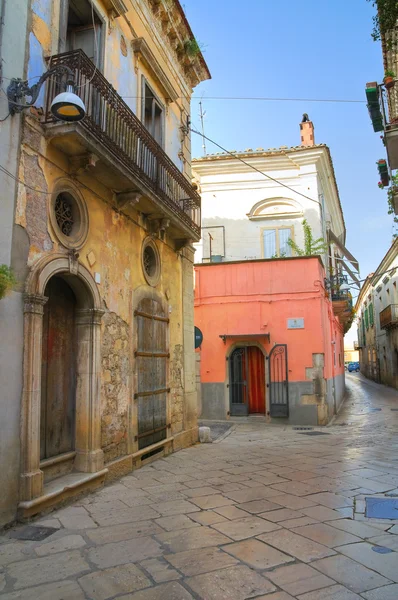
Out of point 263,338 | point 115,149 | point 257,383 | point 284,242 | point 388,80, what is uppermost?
point 388,80

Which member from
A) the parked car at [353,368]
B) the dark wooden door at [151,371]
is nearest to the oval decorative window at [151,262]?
the dark wooden door at [151,371]

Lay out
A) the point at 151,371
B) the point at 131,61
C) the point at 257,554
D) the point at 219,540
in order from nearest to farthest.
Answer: the point at 257,554 < the point at 219,540 < the point at 131,61 < the point at 151,371

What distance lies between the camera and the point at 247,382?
14.0 m

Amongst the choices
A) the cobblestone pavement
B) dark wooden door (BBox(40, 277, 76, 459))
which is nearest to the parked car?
the cobblestone pavement

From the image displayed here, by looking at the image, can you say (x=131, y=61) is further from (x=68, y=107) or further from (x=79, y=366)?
(x=79, y=366)

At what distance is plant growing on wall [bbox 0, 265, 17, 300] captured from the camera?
4082 millimetres

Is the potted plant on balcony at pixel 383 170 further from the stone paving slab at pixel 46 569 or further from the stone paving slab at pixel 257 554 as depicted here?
the stone paving slab at pixel 46 569

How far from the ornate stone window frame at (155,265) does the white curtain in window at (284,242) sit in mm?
10217

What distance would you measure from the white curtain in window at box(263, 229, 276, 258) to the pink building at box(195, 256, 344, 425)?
3.90 meters

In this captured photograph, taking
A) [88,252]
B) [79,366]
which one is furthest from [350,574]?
[88,252]

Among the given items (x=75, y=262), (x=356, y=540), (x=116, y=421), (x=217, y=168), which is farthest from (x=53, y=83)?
(x=217, y=168)

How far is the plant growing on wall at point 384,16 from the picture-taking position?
4.92 m

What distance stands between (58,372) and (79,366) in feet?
0.96

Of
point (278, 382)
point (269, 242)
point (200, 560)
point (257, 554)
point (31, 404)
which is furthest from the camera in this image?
point (269, 242)
